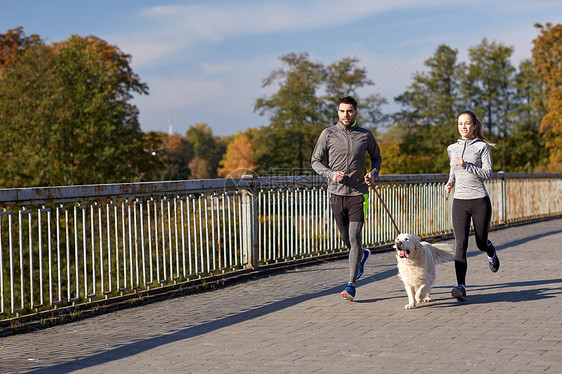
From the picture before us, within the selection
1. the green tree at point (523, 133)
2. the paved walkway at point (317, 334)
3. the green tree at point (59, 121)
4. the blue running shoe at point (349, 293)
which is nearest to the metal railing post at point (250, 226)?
the paved walkway at point (317, 334)

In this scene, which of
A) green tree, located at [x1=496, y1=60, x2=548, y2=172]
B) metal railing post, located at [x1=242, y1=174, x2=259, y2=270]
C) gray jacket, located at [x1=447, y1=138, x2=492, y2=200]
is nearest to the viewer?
gray jacket, located at [x1=447, y1=138, x2=492, y2=200]

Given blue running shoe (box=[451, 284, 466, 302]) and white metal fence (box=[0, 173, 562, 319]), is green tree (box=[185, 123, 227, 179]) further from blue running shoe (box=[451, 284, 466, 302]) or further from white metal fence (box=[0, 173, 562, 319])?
blue running shoe (box=[451, 284, 466, 302])

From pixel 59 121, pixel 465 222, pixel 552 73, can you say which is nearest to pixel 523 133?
pixel 552 73

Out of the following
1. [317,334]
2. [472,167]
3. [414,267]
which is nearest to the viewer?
[317,334]

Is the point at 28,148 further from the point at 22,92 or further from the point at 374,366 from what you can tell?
Result: the point at 374,366

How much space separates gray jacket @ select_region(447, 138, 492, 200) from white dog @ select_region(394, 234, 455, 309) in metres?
0.78

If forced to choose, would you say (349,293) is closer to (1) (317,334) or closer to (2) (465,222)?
(2) (465,222)

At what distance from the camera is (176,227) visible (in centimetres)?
834

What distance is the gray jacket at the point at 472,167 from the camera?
7260 mm

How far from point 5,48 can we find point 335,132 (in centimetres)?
3807

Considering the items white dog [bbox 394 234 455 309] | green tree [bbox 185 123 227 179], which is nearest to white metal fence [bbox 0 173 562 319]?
white dog [bbox 394 234 455 309]

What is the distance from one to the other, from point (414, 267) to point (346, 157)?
1.33 m

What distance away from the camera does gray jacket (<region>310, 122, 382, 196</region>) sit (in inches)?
293

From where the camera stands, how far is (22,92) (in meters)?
33.8
